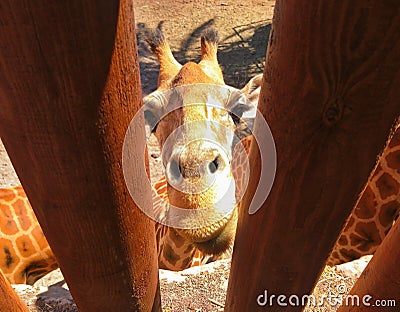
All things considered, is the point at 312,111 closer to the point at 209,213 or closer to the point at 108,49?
the point at 108,49

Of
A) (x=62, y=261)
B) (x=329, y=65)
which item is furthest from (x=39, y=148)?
(x=329, y=65)

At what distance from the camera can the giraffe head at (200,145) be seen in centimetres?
174

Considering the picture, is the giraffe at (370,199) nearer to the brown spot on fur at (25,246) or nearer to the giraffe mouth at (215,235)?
the giraffe mouth at (215,235)

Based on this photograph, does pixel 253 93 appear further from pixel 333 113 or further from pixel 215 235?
pixel 333 113

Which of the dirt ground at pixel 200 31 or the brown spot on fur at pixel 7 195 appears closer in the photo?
the brown spot on fur at pixel 7 195

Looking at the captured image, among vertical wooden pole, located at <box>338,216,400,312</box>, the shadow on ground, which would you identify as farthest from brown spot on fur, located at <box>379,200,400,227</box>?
the shadow on ground

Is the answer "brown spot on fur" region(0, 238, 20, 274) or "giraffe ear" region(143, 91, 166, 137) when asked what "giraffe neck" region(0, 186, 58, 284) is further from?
"giraffe ear" region(143, 91, 166, 137)

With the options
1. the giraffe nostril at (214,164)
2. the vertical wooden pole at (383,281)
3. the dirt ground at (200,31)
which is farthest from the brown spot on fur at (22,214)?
the vertical wooden pole at (383,281)

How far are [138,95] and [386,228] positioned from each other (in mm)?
2114

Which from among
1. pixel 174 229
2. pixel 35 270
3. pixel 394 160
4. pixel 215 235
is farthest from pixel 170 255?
pixel 394 160

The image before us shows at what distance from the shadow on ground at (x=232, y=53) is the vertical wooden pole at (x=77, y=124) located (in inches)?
193

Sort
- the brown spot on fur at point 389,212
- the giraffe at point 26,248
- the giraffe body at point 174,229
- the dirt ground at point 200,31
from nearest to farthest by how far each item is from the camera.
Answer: the giraffe body at point 174,229 < the brown spot on fur at point 389,212 < the giraffe at point 26,248 < the dirt ground at point 200,31

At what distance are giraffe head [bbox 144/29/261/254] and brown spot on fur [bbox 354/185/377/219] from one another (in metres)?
0.81

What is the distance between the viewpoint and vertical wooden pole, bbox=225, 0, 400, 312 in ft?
1.51
